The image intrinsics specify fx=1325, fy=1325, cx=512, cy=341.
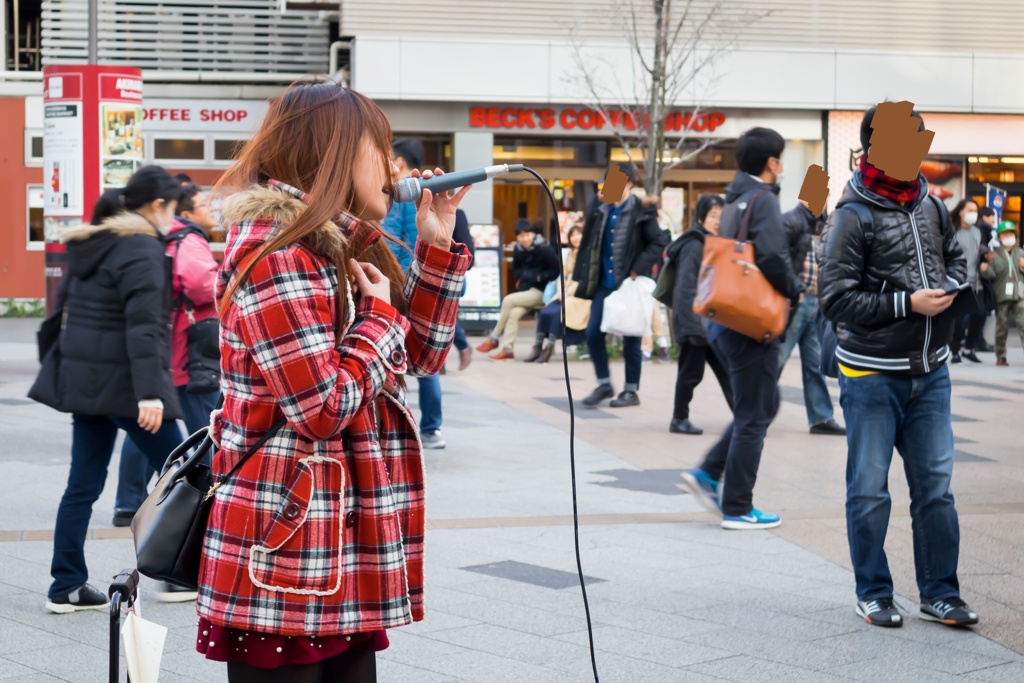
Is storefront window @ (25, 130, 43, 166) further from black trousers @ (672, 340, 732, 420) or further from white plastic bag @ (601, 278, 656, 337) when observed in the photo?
black trousers @ (672, 340, 732, 420)

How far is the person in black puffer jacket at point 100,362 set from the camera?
5.20 m

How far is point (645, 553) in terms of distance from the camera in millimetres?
6316

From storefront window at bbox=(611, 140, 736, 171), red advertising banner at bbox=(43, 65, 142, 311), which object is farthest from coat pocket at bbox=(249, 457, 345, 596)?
storefront window at bbox=(611, 140, 736, 171)

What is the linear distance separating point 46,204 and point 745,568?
11.0m

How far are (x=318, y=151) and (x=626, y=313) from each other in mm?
9318

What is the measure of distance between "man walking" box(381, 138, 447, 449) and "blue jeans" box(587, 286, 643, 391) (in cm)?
283

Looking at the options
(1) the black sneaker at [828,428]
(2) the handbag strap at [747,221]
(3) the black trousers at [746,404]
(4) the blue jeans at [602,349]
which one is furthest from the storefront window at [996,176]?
(3) the black trousers at [746,404]

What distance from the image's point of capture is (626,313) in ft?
38.6

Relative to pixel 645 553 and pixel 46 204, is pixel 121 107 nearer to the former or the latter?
pixel 46 204

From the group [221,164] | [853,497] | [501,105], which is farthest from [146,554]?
[221,164]

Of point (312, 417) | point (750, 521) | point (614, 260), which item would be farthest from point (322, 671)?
point (614, 260)

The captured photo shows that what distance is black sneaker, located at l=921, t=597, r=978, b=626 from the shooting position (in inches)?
197

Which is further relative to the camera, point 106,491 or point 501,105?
point 501,105

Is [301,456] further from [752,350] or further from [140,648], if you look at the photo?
[752,350]
